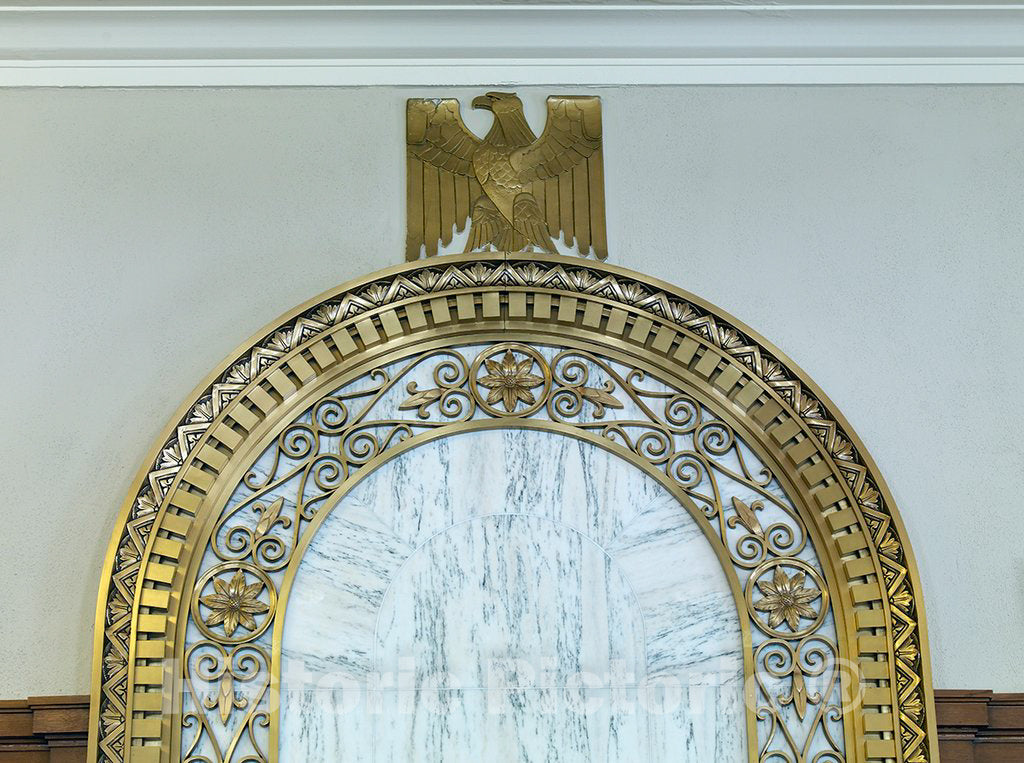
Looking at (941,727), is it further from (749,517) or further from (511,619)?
(511,619)

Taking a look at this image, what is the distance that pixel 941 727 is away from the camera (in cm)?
272

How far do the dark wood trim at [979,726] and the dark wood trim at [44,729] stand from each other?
6.56 feet

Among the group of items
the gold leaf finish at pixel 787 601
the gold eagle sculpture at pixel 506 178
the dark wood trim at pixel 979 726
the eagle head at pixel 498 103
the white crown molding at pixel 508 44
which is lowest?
the dark wood trim at pixel 979 726

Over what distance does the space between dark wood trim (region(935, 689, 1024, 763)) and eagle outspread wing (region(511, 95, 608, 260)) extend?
4.66 ft

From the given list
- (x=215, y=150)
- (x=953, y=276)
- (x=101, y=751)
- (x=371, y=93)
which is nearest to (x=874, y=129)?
(x=953, y=276)

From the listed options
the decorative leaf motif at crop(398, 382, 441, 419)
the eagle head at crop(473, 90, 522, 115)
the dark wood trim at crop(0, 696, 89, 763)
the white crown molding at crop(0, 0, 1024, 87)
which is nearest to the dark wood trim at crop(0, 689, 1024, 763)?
the dark wood trim at crop(0, 696, 89, 763)

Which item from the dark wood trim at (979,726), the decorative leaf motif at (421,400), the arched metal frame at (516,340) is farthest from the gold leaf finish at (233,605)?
the dark wood trim at (979,726)

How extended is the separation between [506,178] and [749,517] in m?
1.10

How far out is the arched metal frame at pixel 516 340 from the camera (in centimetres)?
270

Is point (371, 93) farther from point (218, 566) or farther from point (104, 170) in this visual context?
point (218, 566)

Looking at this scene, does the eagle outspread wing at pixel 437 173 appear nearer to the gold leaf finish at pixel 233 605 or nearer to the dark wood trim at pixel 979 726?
the gold leaf finish at pixel 233 605

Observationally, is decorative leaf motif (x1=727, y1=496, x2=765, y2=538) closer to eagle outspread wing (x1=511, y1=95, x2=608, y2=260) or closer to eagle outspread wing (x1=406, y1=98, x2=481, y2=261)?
eagle outspread wing (x1=511, y1=95, x2=608, y2=260)

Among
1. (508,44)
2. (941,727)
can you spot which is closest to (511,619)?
(941,727)

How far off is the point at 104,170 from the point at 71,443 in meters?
0.75
